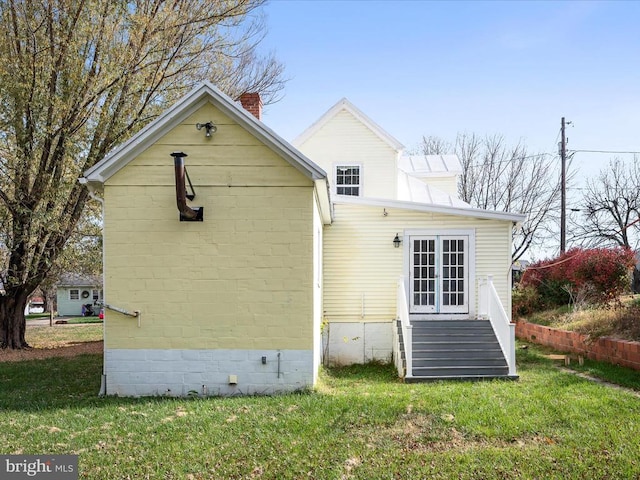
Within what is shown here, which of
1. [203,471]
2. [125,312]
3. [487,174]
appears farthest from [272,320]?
[487,174]

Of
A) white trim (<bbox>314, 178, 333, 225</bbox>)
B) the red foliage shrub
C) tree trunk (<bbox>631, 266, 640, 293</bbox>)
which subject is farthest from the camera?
tree trunk (<bbox>631, 266, 640, 293</bbox>)

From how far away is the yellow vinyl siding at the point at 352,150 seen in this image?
17.2 metres

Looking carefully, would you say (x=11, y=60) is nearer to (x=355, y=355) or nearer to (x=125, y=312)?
(x=125, y=312)

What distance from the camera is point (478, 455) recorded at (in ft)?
20.6

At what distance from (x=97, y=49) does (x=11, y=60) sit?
214cm

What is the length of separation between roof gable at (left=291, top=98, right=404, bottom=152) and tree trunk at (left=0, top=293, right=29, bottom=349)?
1007 cm

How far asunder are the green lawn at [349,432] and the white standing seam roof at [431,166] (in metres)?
12.4

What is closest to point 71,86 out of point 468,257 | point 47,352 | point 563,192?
point 47,352

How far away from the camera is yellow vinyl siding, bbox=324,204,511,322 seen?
13641mm

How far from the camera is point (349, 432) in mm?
7109

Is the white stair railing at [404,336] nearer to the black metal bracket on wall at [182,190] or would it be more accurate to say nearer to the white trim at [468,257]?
the white trim at [468,257]

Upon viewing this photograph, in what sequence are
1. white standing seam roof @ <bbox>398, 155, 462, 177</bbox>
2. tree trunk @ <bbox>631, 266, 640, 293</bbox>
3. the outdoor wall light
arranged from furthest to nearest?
1. tree trunk @ <bbox>631, 266, 640, 293</bbox>
2. white standing seam roof @ <bbox>398, 155, 462, 177</bbox>
3. the outdoor wall light

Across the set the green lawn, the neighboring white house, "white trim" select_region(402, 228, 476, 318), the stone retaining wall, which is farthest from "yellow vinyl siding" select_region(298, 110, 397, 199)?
the neighboring white house

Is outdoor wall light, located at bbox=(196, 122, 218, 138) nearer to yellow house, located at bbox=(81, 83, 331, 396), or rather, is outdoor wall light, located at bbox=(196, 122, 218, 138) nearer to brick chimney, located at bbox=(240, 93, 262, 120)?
yellow house, located at bbox=(81, 83, 331, 396)
